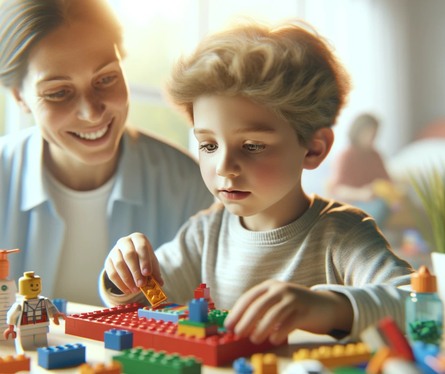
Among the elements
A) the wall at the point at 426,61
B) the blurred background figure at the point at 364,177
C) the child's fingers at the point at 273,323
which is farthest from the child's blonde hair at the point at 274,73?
the wall at the point at 426,61

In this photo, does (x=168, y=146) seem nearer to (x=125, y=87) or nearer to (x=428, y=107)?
(x=125, y=87)

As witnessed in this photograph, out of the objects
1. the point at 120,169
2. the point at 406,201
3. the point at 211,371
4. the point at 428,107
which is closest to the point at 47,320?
the point at 211,371

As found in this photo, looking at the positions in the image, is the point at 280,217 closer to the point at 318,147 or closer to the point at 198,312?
the point at 318,147

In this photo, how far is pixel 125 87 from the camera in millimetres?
1130

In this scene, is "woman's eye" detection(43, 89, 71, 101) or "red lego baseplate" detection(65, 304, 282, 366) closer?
"red lego baseplate" detection(65, 304, 282, 366)

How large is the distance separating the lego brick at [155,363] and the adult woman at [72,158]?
573 millimetres

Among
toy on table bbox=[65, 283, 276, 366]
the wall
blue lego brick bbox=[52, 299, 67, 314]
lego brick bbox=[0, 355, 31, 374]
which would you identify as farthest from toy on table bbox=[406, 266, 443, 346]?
the wall

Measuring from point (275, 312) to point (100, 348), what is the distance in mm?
201

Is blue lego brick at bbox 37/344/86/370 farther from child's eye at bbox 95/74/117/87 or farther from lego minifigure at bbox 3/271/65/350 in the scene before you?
child's eye at bbox 95/74/117/87

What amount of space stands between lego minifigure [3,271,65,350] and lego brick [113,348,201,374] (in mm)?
167

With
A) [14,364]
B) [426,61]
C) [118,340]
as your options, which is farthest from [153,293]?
[426,61]

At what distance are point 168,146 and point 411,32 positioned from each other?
2732mm

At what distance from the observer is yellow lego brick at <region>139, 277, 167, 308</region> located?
80 centimetres

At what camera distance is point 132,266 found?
0.86 m
